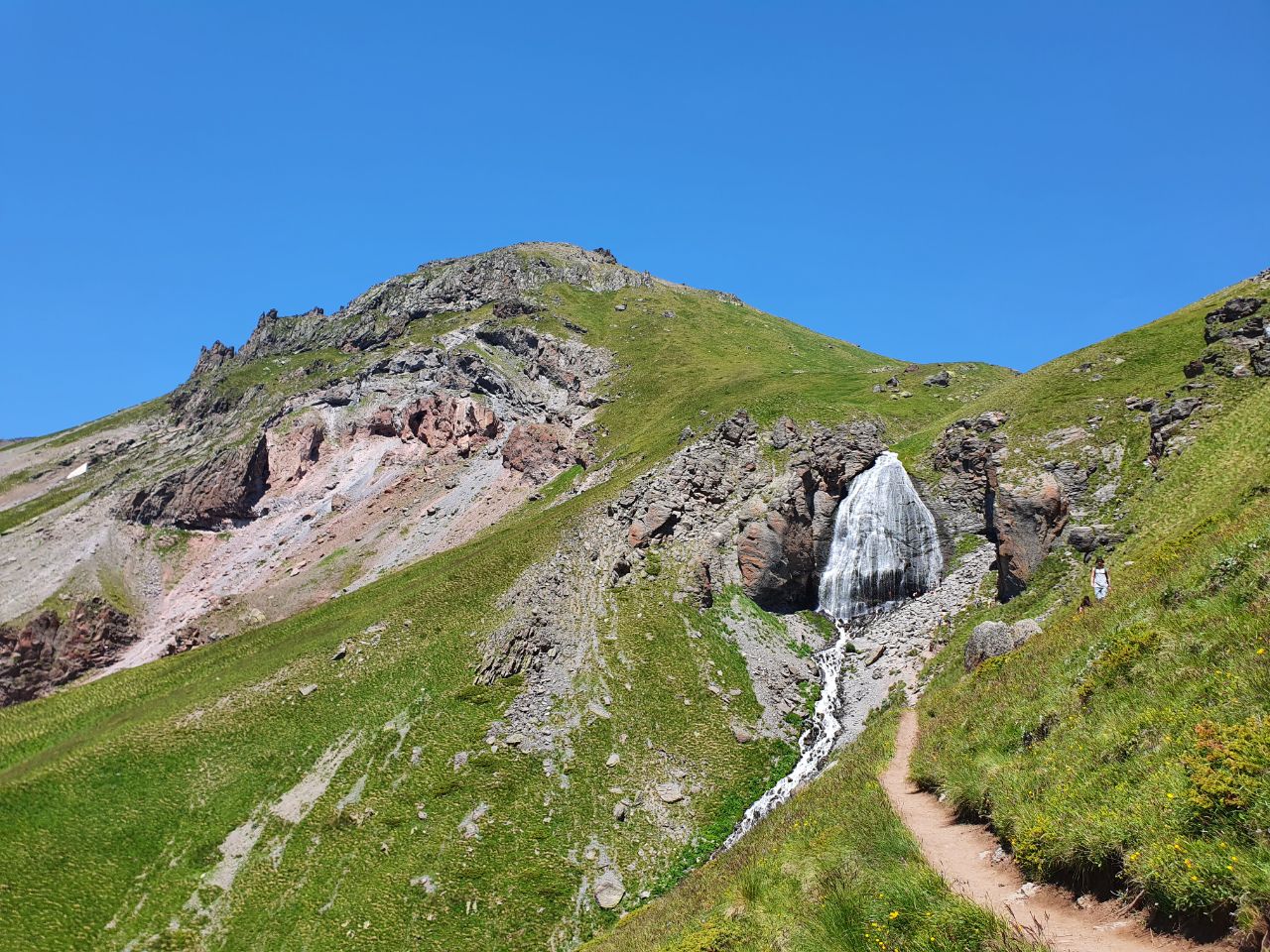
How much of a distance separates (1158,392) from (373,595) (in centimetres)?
7298

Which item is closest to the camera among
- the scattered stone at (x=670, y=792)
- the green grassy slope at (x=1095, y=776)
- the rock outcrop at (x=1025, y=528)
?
the green grassy slope at (x=1095, y=776)

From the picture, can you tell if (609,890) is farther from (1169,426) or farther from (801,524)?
(1169,426)

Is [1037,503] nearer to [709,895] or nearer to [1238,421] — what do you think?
[1238,421]

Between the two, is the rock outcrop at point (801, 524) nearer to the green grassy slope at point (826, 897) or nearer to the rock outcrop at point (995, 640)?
the rock outcrop at point (995, 640)

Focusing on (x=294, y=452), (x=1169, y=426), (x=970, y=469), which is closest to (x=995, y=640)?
(x=1169, y=426)

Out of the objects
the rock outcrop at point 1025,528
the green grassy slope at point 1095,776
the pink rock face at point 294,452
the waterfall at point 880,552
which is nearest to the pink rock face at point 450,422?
the pink rock face at point 294,452

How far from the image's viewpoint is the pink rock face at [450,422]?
116 meters

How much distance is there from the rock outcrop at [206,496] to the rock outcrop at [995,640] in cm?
11688

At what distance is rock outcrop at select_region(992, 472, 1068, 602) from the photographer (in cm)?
4381

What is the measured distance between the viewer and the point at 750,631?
5041cm

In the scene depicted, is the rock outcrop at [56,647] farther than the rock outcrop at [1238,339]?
Yes

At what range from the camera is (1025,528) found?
45.2 meters

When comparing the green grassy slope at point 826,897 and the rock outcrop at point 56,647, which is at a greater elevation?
the rock outcrop at point 56,647

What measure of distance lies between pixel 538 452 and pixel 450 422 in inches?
1050
